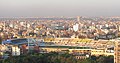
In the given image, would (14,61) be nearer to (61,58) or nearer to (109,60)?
(61,58)

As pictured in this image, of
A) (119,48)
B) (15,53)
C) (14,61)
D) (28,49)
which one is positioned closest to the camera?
(119,48)

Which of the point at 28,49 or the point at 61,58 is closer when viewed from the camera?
the point at 61,58

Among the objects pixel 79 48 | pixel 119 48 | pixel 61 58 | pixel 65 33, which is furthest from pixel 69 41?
pixel 119 48

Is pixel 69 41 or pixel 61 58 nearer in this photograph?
pixel 61 58

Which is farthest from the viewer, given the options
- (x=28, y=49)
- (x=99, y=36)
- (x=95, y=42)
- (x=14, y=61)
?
(x=99, y=36)

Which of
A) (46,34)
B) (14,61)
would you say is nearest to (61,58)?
(14,61)

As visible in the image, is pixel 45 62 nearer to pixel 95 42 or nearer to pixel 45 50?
pixel 45 50

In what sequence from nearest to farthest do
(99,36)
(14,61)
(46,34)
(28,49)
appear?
(14,61) → (28,49) → (99,36) → (46,34)

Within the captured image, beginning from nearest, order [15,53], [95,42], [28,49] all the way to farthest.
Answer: [15,53]
[28,49]
[95,42]
